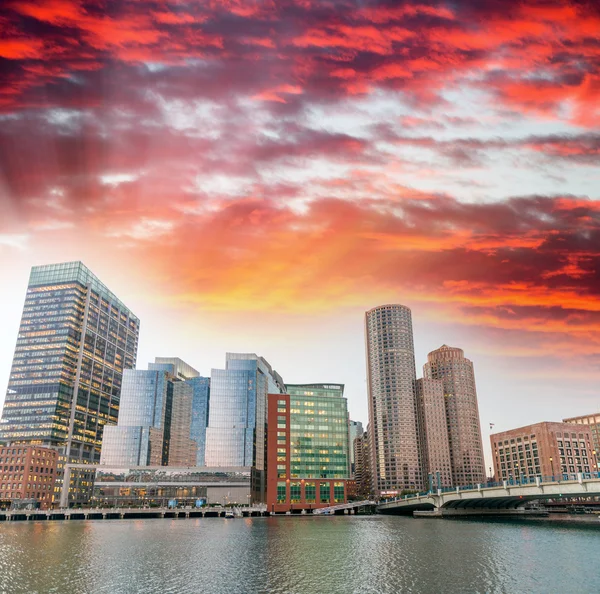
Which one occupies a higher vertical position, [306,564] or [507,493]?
[507,493]

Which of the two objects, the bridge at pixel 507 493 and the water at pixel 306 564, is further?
the bridge at pixel 507 493

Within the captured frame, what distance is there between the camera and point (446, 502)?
166375 mm

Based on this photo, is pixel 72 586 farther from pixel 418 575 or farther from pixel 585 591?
pixel 585 591

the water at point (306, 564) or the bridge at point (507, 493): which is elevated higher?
the bridge at point (507, 493)

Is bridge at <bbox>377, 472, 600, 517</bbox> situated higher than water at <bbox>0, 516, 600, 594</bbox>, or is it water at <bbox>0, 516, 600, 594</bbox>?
bridge at <bbox>377, 472, 600, 517</bbox>

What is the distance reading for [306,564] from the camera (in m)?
67.0

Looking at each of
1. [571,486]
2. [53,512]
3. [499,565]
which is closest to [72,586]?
[499,565]

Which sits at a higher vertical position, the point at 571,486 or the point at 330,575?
the point at 571,486

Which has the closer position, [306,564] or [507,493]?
[306,564]

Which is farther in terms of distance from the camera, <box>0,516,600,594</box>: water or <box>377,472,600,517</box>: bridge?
<box>377,472,600,517</box>: bridge

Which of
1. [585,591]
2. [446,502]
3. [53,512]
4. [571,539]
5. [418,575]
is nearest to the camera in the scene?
[585,591]

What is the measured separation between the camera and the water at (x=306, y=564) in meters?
52.5

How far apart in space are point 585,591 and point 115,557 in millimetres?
57625

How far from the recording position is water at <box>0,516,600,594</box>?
52.5 m
